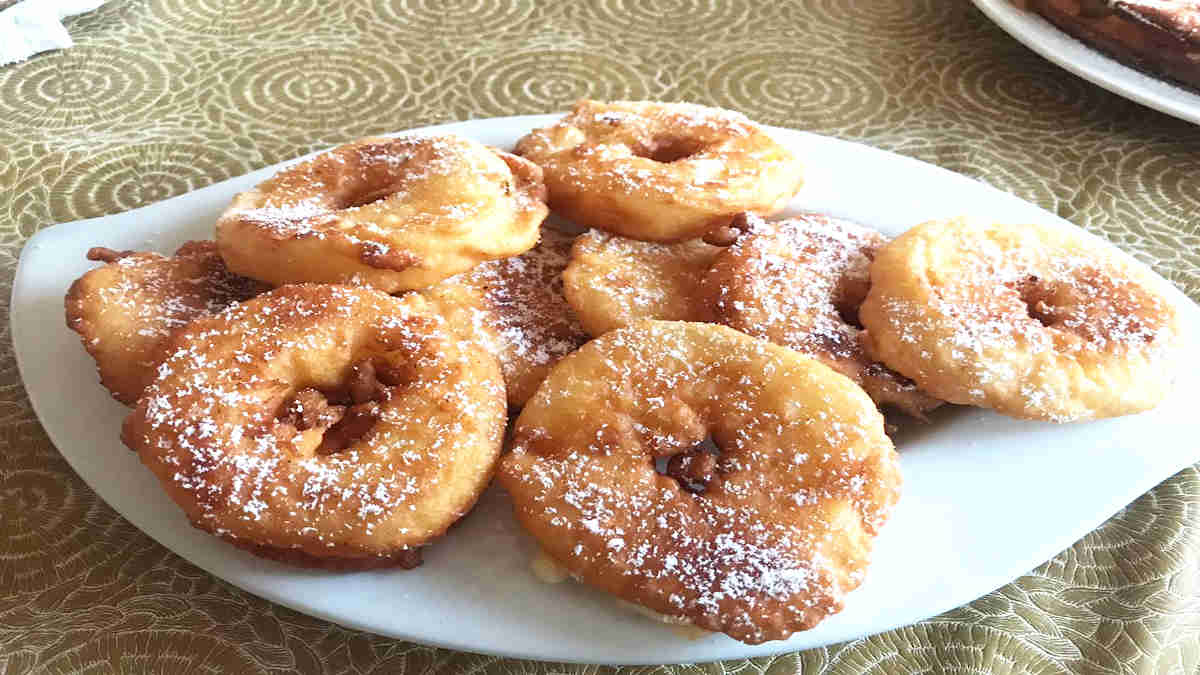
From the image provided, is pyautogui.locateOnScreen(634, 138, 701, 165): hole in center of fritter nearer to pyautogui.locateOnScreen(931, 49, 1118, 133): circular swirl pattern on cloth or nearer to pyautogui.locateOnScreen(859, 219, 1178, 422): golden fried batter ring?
pyautogui.locateOnScreen(859, 219, 1178, 422): golden fried batter ring

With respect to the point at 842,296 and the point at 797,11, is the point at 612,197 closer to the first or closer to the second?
the point at 842,296

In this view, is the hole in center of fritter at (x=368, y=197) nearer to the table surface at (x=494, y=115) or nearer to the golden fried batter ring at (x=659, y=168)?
the golden fried batter ring at (x=659, y=168)

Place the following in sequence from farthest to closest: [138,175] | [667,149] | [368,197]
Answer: [138,175] < [667,149] < [368,197]

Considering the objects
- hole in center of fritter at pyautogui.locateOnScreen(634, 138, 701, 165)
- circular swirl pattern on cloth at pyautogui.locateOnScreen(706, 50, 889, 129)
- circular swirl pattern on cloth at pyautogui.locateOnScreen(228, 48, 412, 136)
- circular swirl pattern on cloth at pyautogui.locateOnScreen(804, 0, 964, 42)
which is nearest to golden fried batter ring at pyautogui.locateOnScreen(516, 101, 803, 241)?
hole in center of fritter at pyautogui.locateOnScreen(634, 138, 701, 165)

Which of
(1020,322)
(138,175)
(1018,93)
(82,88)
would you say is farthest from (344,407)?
(1018,93)

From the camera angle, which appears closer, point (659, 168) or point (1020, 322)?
point (1020, 322)

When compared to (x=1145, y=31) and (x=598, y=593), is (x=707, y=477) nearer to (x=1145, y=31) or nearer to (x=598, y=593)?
(x=598, y=593)

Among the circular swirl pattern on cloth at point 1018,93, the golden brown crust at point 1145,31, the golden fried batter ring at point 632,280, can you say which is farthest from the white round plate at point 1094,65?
the golden fried batter ring at point 632,280
